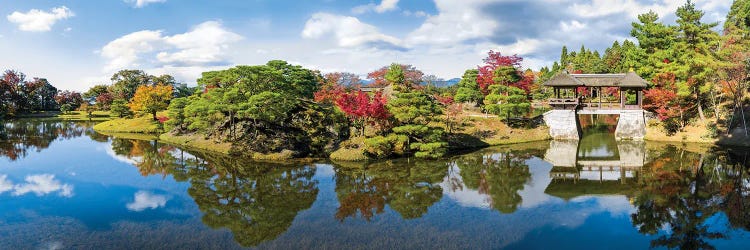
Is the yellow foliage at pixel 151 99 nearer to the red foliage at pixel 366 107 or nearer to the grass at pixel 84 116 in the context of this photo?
the grass at pixel 84 116

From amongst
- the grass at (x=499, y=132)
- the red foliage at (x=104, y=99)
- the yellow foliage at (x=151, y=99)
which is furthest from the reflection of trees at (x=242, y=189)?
the red foliage at (x=104, y=99)

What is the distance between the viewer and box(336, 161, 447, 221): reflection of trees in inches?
712

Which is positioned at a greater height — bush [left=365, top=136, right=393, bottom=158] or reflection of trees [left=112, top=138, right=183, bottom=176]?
bush [left=365, top=136, right=393, bottom=158]

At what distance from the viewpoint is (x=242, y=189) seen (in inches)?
853

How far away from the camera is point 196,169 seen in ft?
90.2

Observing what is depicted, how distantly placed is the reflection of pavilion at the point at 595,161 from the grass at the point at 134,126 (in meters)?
45.9

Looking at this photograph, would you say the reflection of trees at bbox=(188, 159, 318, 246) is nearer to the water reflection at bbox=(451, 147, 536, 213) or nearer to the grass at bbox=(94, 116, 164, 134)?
the water reflection at bbox=(451, 147, 536, 213)

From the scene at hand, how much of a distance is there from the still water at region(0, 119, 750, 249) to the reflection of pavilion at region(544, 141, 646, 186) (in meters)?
0.13

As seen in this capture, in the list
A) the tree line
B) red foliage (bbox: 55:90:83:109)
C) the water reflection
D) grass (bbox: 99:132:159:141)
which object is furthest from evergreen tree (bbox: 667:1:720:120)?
red foliage (bbox: 55:90:83:109)

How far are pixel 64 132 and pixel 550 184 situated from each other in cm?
5931

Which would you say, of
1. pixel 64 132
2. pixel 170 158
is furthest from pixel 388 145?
pixel 64 132

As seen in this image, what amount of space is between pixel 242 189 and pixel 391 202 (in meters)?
8.46

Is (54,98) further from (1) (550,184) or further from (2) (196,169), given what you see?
(1) (550,184)

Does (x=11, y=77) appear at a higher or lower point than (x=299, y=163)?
higher
